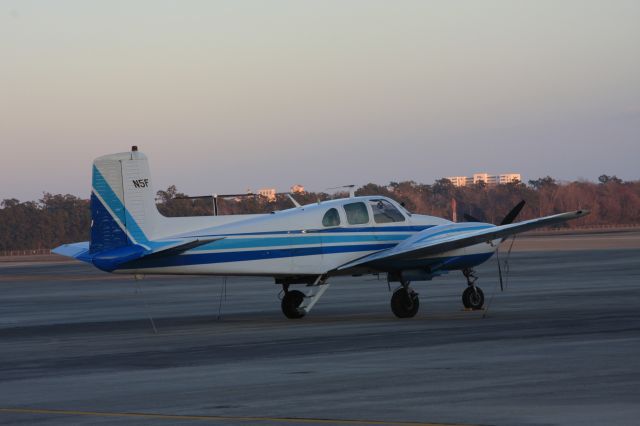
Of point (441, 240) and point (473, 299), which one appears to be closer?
point (441, 240)

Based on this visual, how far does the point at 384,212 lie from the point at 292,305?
2.88 meters

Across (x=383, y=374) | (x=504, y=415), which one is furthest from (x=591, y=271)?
(x=504, y=415)

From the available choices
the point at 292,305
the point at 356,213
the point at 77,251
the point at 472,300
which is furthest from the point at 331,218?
the point at 77,251

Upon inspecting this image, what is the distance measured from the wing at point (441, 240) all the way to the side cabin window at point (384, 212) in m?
0.69

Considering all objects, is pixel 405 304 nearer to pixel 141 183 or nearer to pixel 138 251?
pixel 138 251

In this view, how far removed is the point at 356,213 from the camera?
26141 mm

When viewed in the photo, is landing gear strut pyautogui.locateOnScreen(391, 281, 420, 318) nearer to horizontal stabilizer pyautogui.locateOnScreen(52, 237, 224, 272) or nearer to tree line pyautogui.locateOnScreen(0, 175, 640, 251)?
horizontal stabilizer pyautogui.locateOnScreen(52, 237, 224, 272)

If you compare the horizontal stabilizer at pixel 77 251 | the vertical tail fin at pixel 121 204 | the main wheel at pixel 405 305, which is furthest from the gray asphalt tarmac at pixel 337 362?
the vertical tail fin at pixel 121 204

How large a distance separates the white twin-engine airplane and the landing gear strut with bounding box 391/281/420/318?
0.07 ft

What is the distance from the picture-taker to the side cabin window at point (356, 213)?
26062 mm

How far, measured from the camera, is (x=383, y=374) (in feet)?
50.8

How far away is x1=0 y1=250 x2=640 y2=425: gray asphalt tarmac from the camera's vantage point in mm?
12602

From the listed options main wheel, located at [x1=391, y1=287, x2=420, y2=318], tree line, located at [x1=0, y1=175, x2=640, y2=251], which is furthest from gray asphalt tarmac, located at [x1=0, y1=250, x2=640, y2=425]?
tree line, located at [x1=0, y1=175, x2=640, y2=251]

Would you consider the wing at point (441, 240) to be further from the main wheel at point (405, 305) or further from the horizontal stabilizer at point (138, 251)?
the horizontal stabilizer at point (138, 251)
